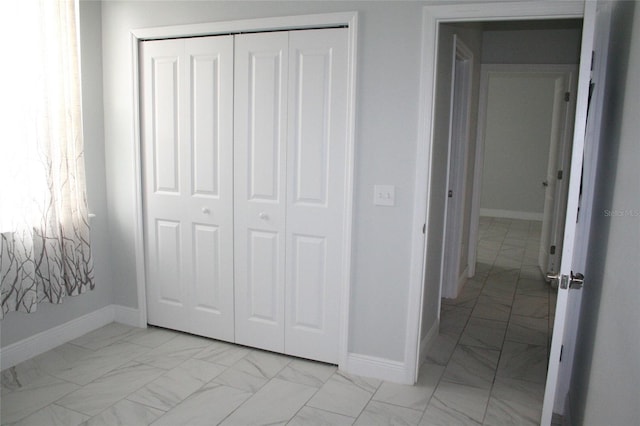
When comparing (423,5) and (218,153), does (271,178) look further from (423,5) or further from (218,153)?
(423,5)

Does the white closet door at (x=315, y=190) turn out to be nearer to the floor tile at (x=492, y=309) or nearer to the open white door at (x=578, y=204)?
the open white door at (x=578, y=204)

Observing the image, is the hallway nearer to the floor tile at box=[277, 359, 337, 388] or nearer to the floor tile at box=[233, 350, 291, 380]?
the floor tile at box=[277, 359, 337, 388]

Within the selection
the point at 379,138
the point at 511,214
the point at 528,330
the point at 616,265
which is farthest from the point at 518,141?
the point at 616,265

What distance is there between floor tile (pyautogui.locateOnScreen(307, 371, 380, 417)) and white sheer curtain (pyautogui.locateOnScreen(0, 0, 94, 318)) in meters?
1.73

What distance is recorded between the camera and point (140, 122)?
137 inches

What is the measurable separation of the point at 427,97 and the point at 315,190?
0.84 meters

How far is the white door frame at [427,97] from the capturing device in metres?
2.46

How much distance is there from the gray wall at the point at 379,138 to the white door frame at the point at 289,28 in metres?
0.04

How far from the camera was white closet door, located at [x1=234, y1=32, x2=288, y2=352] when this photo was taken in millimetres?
3080

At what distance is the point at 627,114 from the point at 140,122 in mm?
2851

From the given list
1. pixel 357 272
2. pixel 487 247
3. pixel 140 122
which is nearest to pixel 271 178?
pixel 357 272

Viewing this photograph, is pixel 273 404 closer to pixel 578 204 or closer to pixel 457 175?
pixel 578 204

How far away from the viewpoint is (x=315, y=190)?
3.07 meters

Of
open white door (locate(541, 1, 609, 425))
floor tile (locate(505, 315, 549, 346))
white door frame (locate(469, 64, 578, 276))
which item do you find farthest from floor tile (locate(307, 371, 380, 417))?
white door frame (locate(469, 64, 578, 276))
